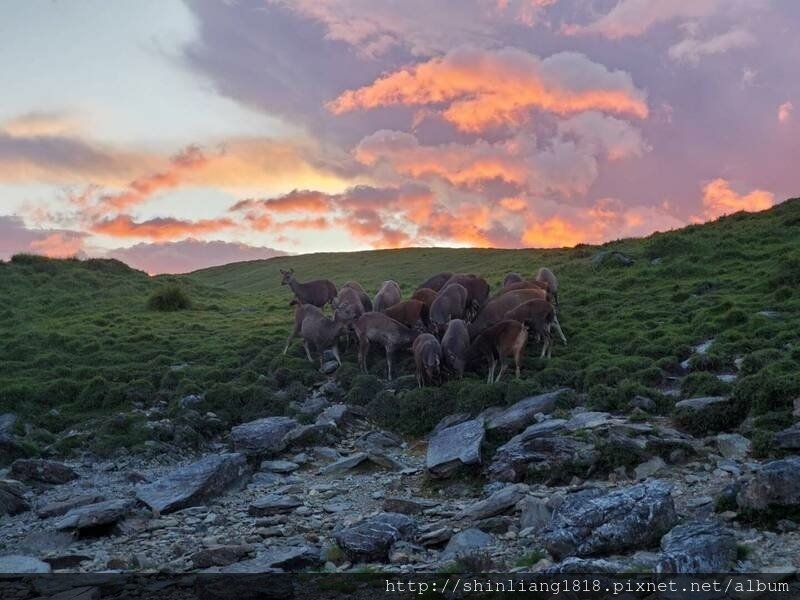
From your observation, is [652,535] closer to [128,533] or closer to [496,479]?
[496,479]

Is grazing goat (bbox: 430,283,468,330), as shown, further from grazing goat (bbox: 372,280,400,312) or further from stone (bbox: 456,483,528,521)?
stone (bbox: 456,483,528,521)

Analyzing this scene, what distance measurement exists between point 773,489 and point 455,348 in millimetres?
11217

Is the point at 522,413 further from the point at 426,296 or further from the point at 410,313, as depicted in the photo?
the point at 426,296

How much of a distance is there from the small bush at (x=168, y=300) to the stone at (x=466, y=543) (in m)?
28.7

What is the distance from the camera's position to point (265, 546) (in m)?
11.8

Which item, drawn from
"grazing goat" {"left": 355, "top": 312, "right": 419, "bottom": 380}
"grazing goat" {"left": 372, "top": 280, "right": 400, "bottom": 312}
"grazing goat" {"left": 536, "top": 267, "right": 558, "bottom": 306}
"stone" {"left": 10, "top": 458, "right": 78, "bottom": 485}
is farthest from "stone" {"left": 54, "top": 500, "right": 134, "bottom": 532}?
"grazing goat" {"left": 536, "top": 267, "right": 558, "bottom": 306}

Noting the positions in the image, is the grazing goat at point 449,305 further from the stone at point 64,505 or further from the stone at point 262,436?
the stone at point 64,505

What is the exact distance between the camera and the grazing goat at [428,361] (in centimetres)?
2008

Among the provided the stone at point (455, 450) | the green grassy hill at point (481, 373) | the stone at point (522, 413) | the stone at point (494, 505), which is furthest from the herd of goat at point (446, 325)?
the stone at point (494, 505)

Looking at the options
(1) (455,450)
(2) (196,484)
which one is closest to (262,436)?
(2) (196,484)

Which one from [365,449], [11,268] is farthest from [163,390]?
[11,268]

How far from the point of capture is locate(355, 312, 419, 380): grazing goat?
2256 centimetres

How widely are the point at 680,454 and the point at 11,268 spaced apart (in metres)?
39.6

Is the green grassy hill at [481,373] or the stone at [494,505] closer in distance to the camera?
the stone at [494,505]
